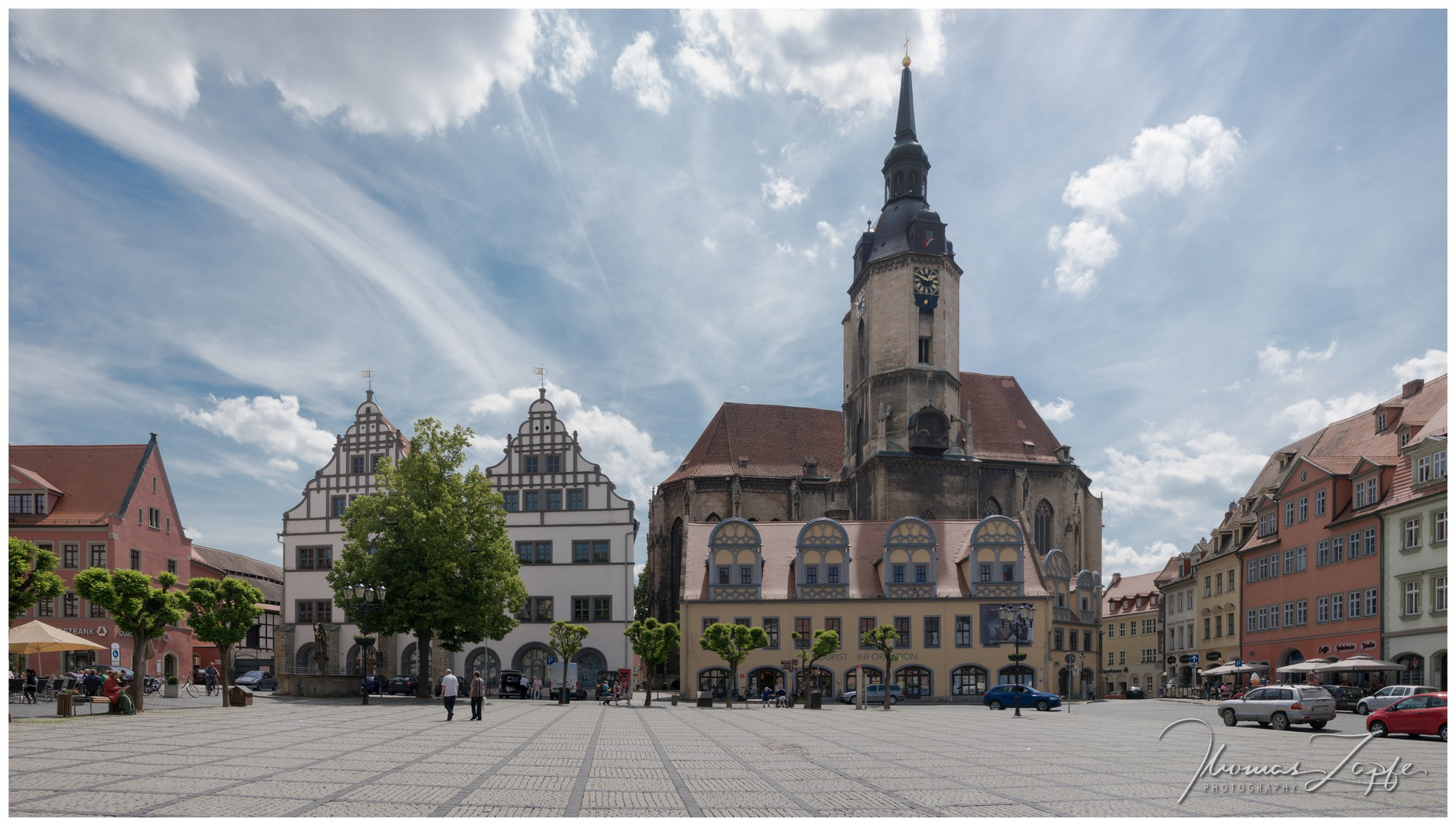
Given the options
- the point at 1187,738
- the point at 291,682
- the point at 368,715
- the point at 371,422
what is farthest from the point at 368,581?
the point at 1187,738

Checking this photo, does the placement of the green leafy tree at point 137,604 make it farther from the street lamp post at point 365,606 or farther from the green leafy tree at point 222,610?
the street lamp post at point 365,606

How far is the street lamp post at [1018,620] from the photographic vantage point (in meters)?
42.4

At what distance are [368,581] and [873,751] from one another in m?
27.4

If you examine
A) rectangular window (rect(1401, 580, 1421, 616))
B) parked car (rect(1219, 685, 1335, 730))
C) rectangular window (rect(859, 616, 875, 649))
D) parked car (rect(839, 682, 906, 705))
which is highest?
rectangular window (rect(1401, 580, 1421, 616))

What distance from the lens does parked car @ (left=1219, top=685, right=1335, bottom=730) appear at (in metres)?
27.7

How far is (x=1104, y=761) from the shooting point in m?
18.0

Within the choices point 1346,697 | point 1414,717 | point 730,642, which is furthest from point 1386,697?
point 730,642

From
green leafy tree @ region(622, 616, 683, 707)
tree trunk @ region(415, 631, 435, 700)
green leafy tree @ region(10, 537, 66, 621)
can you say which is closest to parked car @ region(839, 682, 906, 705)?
green leafy tree @ region(622, 616, 683, 707)

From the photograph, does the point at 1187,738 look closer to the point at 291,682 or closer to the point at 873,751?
the point at 873,751

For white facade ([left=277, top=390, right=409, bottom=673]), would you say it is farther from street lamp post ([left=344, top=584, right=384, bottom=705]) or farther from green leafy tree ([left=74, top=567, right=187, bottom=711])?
green leafy tree ([left=74, top=567, right=187, bottom=711])

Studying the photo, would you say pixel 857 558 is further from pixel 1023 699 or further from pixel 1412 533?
pixel 1412 533

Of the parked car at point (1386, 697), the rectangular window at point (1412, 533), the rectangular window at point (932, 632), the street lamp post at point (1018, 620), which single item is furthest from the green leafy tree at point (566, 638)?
the rectangular window at point (1412, 533)

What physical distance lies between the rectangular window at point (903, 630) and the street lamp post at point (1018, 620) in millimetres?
4914

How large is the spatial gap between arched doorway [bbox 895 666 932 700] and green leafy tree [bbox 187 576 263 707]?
33.1 metres
